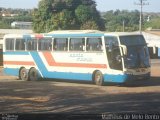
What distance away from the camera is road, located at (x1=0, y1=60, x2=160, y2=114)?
51.0ft

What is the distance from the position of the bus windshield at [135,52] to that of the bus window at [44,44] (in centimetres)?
533

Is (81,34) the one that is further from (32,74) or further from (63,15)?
(63,15)

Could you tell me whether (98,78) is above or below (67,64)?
below

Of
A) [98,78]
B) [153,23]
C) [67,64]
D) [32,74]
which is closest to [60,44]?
[67,64]

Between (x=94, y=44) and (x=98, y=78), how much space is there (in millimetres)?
1786

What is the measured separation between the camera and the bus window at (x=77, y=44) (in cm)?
2605

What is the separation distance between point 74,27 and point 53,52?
44.7 metres

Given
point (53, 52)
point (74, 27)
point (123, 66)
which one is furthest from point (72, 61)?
point (74, 27)

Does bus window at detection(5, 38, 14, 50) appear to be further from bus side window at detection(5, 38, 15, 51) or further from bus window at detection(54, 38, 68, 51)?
bus window at detection(54, 38, 68, 51)

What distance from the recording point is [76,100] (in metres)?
18.4

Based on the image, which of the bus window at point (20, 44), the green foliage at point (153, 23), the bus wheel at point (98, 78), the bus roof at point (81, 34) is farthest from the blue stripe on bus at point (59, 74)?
the green foliage at point (153, 23)

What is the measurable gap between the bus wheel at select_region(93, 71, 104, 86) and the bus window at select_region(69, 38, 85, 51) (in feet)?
5.43

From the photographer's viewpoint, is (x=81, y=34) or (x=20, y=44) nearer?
(x=81, y=34)

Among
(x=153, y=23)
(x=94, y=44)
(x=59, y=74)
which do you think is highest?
(x=153, y=23)
